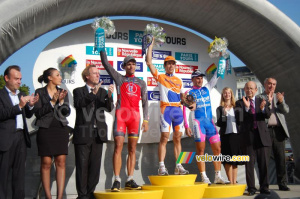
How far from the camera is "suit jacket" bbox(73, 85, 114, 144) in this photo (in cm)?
457

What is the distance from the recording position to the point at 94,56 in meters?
6.29

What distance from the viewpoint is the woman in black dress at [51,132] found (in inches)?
169

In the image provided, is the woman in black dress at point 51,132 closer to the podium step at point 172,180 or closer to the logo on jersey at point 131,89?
the logo on jersey at point 131,89

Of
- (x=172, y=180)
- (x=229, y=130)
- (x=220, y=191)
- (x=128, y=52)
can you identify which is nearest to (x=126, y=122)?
(x=172, y=180)

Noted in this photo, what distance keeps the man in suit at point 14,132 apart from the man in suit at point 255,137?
2985 millimetres

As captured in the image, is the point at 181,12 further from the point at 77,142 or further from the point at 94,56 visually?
the point at 77,142

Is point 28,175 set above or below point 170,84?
below

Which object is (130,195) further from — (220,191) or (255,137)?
(255,137)

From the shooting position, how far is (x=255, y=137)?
16.9 ft

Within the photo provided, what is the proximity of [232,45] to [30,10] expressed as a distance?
3.92m

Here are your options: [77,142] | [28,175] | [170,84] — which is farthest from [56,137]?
[170,84]

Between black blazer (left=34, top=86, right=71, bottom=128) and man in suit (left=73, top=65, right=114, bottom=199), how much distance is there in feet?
0.87

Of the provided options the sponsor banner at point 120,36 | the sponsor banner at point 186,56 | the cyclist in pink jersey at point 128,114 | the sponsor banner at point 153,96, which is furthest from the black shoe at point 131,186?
the sponsor banner at point 186,56

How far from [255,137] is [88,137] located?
7.86ft
